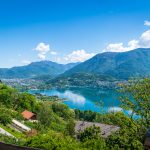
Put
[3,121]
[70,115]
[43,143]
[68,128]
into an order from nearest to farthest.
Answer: [43,143] → [3,121] → [68,128] → [70,115]

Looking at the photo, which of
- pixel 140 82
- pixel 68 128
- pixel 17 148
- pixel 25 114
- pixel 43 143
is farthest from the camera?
pixel 25 114

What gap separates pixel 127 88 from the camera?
2473 centimetres

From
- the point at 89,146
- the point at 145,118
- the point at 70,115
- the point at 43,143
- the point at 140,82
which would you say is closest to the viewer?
the point at 43,143

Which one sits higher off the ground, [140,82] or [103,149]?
[140,82]

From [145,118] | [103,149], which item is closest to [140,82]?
[145,118]

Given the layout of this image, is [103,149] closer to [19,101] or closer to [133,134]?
[133,134]

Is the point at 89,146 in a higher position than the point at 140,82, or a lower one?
lower

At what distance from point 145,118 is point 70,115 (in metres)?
67.7

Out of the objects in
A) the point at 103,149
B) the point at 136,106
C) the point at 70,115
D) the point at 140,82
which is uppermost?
the point at 140,82

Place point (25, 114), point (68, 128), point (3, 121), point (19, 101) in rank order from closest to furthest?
point (3, 121), point (68, 128), point (25, 114), point (19, 101)

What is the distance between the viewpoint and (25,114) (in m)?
74.3

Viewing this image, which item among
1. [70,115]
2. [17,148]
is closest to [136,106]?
[17,148]

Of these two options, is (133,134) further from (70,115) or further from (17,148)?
(70,115)

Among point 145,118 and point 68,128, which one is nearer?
point 145,118
